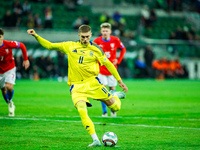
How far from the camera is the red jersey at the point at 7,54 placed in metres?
11.1

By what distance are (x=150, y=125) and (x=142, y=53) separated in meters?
24.4

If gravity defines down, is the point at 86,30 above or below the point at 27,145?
above

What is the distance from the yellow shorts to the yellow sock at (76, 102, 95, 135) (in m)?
0.23

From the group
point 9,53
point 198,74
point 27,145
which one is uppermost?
point 9,53

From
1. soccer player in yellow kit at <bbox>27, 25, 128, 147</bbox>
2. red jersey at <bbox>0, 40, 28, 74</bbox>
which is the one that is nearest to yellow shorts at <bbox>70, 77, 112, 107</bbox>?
soccer player in yellow kit at <bbox>27, 25, 128, 147</bbox>

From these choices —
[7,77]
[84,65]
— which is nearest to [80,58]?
[84,65]

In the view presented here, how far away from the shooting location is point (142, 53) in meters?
34.3

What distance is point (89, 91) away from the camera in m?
8.13

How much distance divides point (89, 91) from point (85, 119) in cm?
79

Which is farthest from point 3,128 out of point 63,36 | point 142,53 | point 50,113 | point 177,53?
point 177,53

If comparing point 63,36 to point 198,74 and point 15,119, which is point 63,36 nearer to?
point 198,74

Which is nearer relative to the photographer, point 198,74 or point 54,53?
point 54,53

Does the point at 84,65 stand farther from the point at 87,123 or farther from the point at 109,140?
the point at 109,140

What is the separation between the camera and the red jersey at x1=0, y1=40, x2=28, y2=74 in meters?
11.1
